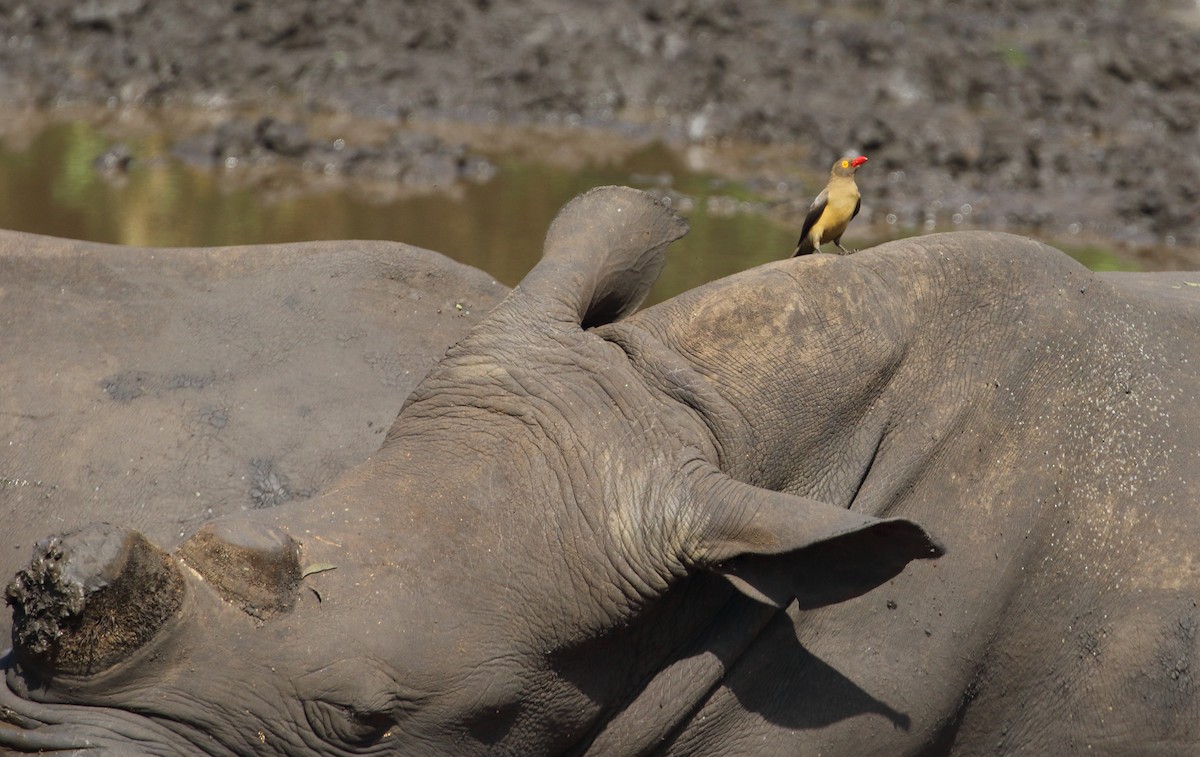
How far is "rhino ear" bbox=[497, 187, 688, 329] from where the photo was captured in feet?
12.1

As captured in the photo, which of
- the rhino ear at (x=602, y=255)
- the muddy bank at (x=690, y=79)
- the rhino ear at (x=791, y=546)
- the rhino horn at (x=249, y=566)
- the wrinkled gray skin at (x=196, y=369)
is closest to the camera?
the rhino horn at (x=249, y=566)

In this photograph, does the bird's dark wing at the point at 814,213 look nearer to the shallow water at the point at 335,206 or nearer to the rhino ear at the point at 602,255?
the rhino ear at the point at 602,255

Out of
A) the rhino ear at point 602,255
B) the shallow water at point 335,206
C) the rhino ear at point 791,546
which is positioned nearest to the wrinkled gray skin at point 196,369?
the rhino ear at point 602,255

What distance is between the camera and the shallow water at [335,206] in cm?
992

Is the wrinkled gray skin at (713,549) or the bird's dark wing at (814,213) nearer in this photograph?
the wrinkled gray skin at (713,549)

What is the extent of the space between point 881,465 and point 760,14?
14201 mm

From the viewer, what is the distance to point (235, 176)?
12.0 m

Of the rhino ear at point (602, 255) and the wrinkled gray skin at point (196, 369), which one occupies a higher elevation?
the rhino ear at point (602, 255)

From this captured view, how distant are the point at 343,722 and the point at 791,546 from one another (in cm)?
87

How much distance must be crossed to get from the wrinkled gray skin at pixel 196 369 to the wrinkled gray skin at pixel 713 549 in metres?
0.62

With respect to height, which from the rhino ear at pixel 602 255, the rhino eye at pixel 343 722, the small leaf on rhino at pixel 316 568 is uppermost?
the rhino ear at pixel 602 255

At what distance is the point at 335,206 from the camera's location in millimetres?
11281

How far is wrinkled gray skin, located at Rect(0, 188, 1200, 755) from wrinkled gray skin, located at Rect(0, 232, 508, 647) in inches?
24.5

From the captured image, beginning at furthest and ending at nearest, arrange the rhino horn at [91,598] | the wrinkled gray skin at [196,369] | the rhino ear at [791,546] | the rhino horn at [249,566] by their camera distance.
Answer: the wrinkled gray skin at [196,369] < the rhino ear at [791,546] < the rhino horn at [249,566] < the rhino horn at [91,598]
